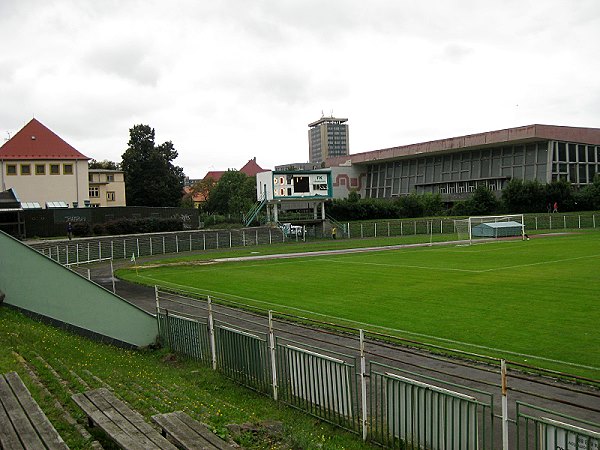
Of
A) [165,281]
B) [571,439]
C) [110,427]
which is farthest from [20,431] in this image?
[165,281]

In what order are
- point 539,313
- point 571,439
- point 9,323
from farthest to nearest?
point 539,313 < point 9,323 < point 571,439

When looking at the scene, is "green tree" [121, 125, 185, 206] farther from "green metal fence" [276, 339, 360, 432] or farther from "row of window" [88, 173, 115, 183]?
"green metal fence" [276, 339, 360, 432]

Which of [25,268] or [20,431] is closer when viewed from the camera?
[20,431]

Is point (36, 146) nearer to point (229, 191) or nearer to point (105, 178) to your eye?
point (105, 178)

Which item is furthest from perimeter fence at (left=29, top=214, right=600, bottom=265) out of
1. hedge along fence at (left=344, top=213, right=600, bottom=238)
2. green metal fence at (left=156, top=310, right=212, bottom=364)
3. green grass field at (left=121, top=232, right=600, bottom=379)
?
green metal fence at (left=156, top=310, right=212, bottom=364)

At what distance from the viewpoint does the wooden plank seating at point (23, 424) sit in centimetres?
627

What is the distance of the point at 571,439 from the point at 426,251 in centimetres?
3682

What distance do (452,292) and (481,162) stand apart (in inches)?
2800

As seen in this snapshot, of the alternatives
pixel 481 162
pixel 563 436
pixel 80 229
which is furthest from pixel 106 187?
pixel 563 436

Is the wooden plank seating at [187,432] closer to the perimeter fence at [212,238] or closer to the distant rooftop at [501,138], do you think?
the perimeter fence at [212,238]

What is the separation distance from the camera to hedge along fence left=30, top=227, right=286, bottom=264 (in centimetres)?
3919

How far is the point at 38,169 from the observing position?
64188 millimetres

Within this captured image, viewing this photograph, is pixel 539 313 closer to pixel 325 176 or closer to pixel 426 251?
pixel 426 251

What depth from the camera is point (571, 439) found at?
599 cm
